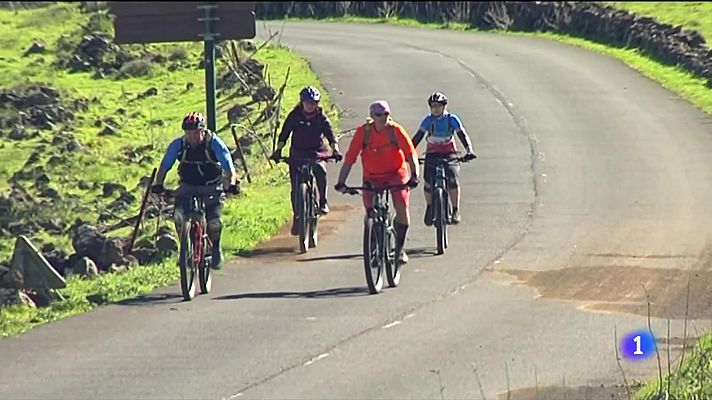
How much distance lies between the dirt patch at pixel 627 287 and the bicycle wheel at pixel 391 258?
51.7 inches

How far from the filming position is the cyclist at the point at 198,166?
49.7 feet

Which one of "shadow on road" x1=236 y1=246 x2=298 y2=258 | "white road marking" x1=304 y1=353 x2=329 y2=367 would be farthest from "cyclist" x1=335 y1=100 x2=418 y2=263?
"shadow on road" x1=236 y1=246 x2=298 y2=258

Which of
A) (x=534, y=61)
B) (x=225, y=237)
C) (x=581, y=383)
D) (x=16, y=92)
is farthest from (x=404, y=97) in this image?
(x=581, y=383)

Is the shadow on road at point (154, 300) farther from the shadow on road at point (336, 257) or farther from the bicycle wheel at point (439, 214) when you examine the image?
the bicycle wheel at point (439, 214)

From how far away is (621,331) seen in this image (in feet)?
44.1

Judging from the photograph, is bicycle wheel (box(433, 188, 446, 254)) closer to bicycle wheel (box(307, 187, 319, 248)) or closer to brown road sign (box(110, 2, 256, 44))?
bicycle wheel (box(307, 187, 319, 248))

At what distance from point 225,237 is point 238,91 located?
48.6 ft

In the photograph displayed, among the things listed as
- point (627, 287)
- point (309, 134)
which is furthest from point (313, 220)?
point (627, 287)

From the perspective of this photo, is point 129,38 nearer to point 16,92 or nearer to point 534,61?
point 16,92

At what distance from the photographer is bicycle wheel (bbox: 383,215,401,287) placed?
15.3 m

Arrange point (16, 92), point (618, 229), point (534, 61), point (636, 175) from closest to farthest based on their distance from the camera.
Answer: point (618, 229) < point (636, 175) < point (16, 92) < point (534, 61)

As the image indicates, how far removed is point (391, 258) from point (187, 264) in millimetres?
2064

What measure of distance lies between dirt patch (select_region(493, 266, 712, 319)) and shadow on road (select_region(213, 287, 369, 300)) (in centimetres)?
175

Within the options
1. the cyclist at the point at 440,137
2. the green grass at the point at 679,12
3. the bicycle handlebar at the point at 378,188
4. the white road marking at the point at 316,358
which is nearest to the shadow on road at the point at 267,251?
the cyclist at the point at 440,137
